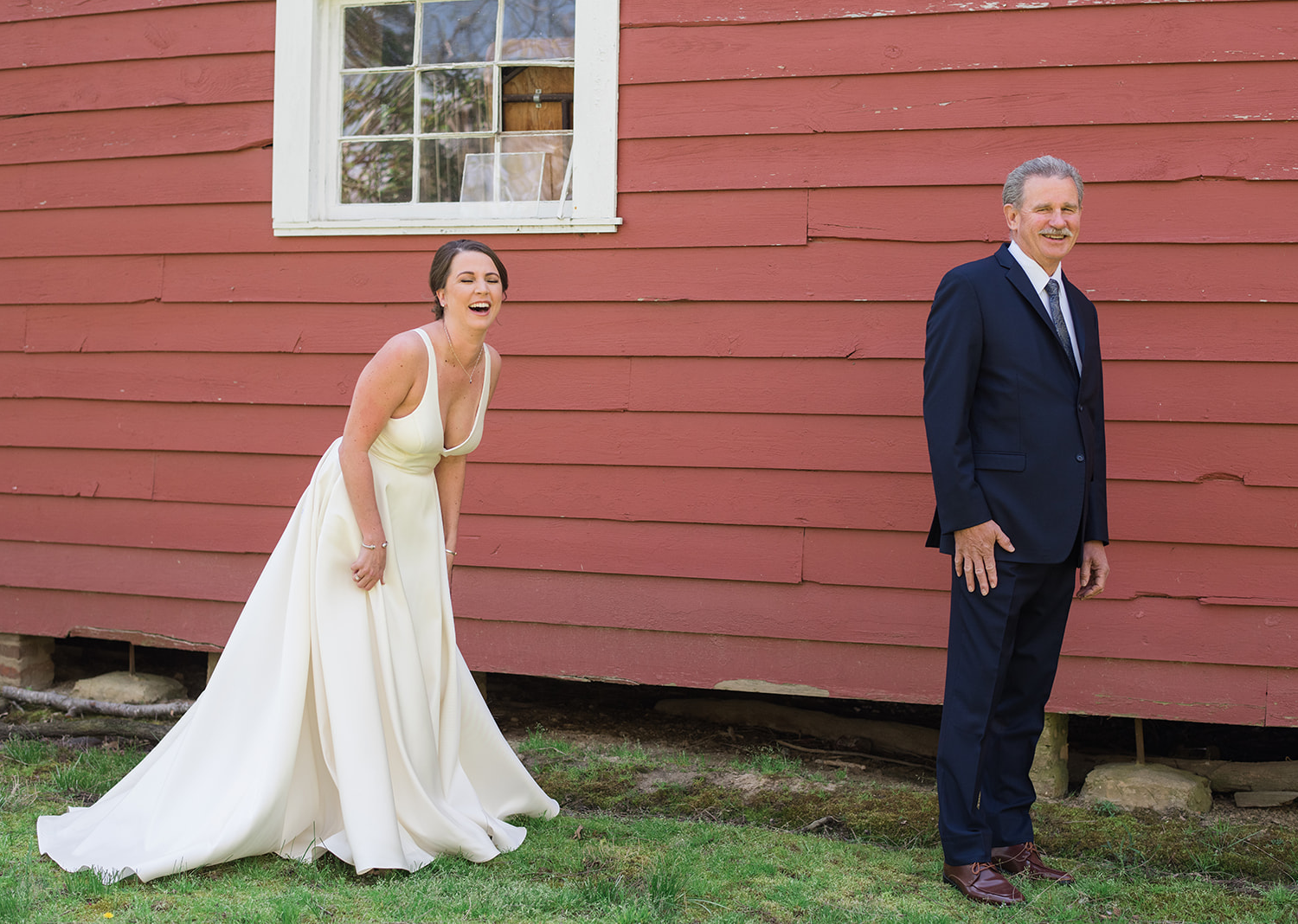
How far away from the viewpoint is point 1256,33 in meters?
3.87

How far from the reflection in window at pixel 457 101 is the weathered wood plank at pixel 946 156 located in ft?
1.46

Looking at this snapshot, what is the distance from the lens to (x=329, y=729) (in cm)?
322

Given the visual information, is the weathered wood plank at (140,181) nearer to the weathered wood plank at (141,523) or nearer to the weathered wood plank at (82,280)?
the weathered wood plank at (82,280)

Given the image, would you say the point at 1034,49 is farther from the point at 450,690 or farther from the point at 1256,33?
the point at 450,690

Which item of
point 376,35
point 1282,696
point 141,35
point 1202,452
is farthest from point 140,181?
point 1282,696

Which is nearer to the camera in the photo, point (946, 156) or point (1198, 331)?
point (1198, 331)

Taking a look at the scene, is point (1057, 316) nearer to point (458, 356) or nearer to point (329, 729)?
point (458, 356)

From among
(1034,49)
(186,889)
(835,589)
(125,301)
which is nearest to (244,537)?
(125,301)

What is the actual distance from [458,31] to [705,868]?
3412 millimetres

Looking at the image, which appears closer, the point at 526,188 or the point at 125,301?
the point at 526,188

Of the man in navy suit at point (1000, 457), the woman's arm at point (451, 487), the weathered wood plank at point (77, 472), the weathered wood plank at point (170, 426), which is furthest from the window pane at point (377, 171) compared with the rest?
the man in navy suit at point (1000, 457)

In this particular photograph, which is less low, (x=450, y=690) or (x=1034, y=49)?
(x=1034, y=49)

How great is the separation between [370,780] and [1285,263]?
3407 millimetres

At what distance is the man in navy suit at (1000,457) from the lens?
9.66 feet
